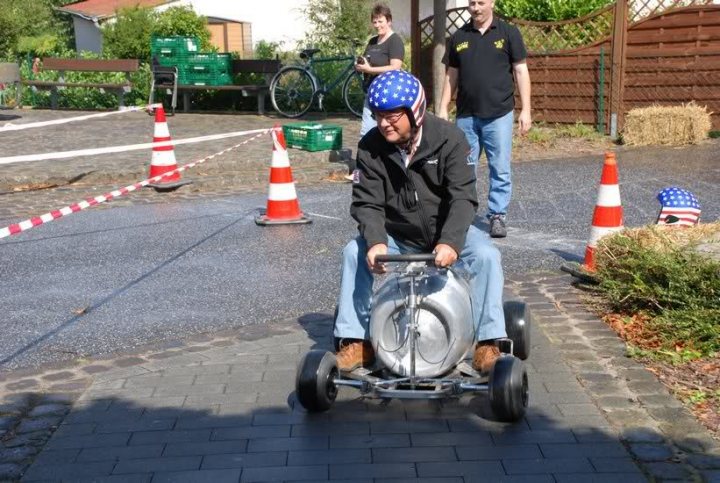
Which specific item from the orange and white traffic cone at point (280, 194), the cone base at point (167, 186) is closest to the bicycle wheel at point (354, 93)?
the cone base at point (167, 186)

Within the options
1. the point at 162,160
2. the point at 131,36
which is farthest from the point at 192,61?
the point at 131,36

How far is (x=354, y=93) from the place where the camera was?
20.4 meters

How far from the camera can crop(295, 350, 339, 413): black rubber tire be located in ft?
16.0

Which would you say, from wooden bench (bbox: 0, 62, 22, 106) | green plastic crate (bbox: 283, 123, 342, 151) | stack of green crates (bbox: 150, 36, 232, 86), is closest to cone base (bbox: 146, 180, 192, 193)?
green plastic crate (bbox: 283, 123, 342, 151)

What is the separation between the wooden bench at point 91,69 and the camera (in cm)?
2224

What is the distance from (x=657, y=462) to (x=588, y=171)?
932cm

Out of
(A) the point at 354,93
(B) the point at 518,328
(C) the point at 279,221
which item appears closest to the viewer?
(B) the point at 518,328

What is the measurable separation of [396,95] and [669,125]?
11.5 metres

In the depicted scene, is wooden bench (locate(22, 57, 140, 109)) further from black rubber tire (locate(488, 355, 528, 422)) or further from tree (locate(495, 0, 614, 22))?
black rubber tire (locate(488, 355, 528, 422))

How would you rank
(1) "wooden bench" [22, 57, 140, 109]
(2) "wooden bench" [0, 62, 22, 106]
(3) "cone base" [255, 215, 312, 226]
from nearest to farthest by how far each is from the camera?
(3) "cone base" [255, 215, 312, 226] → (2) "wooden bench" [0, 62, 22, 106] → (1) "wooden bench" [22, 57, 140, 109]

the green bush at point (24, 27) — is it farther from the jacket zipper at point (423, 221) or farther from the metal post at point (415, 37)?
the jacket zipper at point (423, 221)

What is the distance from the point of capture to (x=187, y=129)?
18.4 m

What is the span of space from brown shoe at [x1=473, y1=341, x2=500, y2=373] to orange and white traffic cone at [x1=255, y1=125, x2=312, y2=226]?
5086 mm

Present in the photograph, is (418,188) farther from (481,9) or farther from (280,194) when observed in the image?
(280,194)
